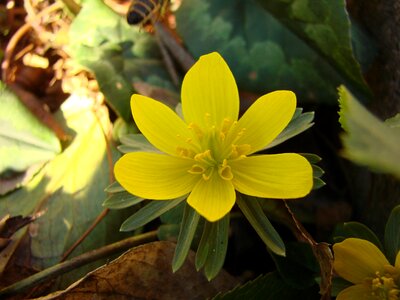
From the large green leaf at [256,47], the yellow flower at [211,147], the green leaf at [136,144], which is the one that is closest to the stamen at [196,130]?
the yellow flower at [211,147]

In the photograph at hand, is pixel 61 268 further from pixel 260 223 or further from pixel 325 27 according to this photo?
pixel 325 27

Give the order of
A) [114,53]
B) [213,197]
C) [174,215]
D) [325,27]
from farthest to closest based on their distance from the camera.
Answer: [114,53] < [325,27] < [174,215] < [213,197]

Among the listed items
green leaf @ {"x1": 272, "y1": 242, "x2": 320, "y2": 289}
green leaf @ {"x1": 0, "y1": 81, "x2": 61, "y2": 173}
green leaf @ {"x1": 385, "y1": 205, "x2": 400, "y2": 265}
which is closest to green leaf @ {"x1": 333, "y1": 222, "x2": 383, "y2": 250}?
green leaf @ {"x1": 385, "y1": 205, "x2": 400, "y2": 265}

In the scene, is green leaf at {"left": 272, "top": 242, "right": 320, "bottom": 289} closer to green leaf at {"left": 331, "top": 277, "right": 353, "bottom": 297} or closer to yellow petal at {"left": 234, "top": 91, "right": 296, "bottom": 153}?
green leaf at {"left": 331, "top": 277, "right": 353, "bottom": 297}

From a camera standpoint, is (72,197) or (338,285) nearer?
(338,285)

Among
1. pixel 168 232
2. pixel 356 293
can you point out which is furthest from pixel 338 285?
pixel 168 232

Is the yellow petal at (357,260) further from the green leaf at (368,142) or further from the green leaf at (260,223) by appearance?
the green leaf at (368,142)

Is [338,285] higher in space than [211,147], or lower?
lower
